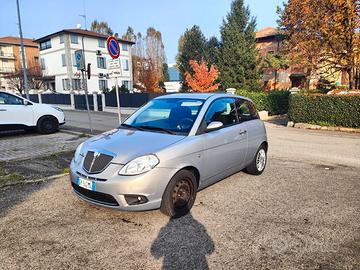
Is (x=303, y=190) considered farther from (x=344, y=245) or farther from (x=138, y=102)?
(x=138, y=102)

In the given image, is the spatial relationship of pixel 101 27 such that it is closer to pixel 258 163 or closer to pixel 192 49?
pixel 192 49

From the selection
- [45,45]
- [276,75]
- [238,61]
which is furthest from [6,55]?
[276,75]

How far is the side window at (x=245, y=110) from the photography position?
5.21 meters

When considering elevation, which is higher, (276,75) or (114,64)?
(276,75)

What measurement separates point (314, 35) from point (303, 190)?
13194 millimetres

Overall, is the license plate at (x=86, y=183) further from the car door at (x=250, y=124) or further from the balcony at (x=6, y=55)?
the balcony at (x=6, y=55)

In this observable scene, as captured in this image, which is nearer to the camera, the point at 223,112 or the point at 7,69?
the point at 223,112

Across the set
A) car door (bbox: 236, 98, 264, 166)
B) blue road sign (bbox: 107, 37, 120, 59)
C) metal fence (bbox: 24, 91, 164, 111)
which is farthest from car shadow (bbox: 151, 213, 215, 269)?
metal fence (bbox: 24, 91, 164, 111)

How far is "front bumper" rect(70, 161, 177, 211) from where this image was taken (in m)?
3.40

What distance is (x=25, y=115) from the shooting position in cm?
973

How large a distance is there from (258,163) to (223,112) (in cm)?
155

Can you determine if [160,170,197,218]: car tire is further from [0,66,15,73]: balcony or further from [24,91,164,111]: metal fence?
[0,66,15,73]: balcony

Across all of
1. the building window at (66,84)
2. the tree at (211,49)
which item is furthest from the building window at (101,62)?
the tree at (211,49)

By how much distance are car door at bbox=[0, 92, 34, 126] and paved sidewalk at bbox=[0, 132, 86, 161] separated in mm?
567
